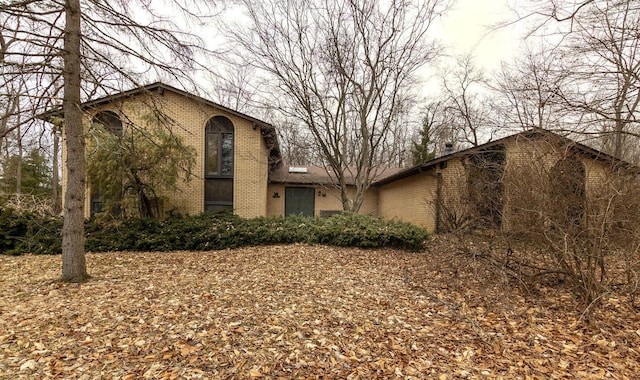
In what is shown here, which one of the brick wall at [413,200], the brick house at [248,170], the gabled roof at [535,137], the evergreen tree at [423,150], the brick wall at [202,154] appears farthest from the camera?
the evergreen tree at [423,150]

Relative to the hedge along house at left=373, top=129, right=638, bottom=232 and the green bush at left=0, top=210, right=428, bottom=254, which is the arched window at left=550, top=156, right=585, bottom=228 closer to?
the hedge along house at left=373, top=129, right=638, bottom=232

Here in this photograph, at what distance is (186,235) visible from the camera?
26.5ft

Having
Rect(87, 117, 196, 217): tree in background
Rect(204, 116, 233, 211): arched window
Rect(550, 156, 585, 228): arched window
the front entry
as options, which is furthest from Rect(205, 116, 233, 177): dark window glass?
Rect(550, 156, 585, 228): arched window

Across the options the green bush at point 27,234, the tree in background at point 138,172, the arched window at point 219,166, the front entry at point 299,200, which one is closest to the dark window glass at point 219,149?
the arched window at point 219,166

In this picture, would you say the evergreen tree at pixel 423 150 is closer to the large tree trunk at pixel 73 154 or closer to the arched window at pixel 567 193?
the arched window at pixel 567 193

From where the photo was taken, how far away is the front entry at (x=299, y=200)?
1636cm

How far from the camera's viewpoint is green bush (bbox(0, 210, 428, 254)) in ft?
26.1

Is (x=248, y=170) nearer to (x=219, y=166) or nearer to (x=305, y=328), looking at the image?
(x=219, y=166)

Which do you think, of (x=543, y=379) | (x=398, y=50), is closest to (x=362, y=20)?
(x=398, y=50)

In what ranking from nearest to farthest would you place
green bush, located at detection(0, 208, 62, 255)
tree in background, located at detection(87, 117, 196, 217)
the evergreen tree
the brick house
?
1. the brick house
2. green bush, located at detection(0, 208, 62, 255)
3. tree in background, located at detection(87, 117, 196, 217)
4. the evergreen tree

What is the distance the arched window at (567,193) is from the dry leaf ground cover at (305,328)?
1.24 meters

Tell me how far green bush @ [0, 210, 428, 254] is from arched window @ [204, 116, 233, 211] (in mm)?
2588

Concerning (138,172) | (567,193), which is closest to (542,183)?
(567,193)

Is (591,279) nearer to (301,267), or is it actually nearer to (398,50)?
(301,267)
